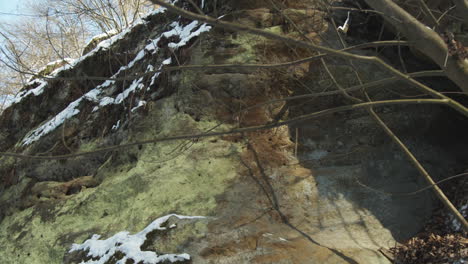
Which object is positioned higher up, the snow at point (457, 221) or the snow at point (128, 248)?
the snow at point (128, 248)

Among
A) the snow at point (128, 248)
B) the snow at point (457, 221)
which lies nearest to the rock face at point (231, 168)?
the snow at point (128, 248)

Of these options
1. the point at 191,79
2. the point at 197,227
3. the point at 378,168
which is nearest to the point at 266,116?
the point at 191,79

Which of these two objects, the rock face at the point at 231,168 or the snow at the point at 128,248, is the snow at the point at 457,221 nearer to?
the rock face at the point at 231,168

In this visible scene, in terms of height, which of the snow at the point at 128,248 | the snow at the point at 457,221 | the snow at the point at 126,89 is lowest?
the snow at the point at 457,221

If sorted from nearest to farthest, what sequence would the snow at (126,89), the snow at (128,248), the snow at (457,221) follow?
the snow at (128,248), the snow at (457,221), the snow at (126,89)

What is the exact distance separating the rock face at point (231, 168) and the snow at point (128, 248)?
4 cm

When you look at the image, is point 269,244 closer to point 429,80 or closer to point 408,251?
point 408,251

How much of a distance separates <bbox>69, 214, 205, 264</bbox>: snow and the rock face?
0.13 feet

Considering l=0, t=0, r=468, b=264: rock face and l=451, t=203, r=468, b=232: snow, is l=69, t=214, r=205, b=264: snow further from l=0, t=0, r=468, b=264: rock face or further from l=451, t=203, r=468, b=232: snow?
l=451, t=203, r=468, b=232: snow

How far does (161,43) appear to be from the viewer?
665 centimetres

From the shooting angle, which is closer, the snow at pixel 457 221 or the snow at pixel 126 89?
the snow at pixel 457 221

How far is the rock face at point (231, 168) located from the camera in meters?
3.79

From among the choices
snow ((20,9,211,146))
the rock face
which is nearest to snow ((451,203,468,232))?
the rock face

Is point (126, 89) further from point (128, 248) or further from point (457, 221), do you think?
point (457, 221)
